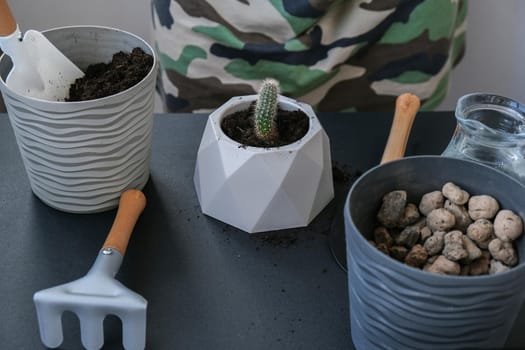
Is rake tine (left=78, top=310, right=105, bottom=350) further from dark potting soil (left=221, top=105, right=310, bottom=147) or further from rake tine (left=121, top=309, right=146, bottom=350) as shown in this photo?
dark potting soil (left=221, top=105, right=310, bottom=147)

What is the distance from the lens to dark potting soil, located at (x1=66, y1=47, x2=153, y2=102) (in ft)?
2.04

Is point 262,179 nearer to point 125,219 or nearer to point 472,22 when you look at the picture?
point 125,219

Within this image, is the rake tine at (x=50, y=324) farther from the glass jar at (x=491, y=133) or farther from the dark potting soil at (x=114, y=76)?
the glass jar at (x=491, y=133)

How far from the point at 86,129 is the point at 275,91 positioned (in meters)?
0.18

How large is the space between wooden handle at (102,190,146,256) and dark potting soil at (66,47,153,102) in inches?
4.0

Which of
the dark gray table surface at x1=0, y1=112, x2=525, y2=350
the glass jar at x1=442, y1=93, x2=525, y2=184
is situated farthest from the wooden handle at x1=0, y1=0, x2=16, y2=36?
the glass jar at x1=442, y1=93, x2=525, y2=184

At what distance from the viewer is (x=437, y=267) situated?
1.52 ft

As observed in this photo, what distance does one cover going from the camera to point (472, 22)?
1408 millimetres

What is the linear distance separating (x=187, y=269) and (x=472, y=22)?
3.51ft

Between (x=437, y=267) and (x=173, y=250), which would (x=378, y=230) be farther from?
(x=173, y=250)

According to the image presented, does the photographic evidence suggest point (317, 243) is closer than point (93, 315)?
No

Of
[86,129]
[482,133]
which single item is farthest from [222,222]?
[482,133]

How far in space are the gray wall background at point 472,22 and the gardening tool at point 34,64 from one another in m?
0.75

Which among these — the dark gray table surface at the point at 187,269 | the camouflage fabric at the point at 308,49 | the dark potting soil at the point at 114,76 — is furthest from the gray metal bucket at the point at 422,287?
the camouflage fabric at the point at 308,49
